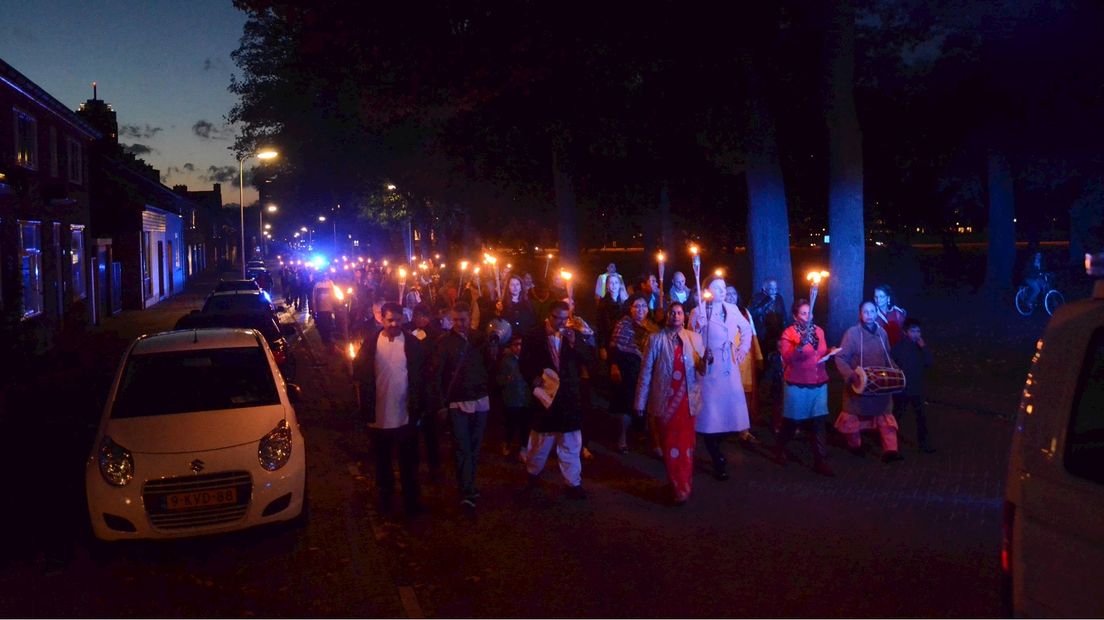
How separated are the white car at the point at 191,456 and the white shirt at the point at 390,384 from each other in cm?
76

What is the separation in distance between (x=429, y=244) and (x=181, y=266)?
56.2 feet

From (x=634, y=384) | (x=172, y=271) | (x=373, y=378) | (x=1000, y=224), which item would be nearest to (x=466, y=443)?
(x=373, y=378)

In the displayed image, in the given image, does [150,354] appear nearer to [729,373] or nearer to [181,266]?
[729,373]

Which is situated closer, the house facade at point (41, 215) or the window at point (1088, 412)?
the window at point (1088, 412)

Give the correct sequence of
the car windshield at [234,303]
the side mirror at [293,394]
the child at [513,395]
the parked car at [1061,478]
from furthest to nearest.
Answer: the car windshield at [234,303] → the child at [513,395] → the side mirror at [293,394] → the parked car at [1061,478]

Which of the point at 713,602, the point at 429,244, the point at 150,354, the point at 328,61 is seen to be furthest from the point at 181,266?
the point at 713,602

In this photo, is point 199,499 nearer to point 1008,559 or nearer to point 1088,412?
point 1008,559

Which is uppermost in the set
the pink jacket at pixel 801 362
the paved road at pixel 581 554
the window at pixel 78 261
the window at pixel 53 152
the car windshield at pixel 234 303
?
the window at pixel 53 152

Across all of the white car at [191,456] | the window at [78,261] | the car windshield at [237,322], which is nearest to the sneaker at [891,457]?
the white car at [191,456]

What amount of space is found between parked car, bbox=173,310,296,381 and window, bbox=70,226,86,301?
46.9 feet

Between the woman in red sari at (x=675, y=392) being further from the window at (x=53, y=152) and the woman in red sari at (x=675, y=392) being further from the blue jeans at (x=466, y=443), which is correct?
the window at (x=53, y=152)

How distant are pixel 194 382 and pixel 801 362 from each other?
216 inches

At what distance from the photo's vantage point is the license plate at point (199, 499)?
665cm

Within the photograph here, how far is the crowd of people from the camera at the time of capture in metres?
8.00
